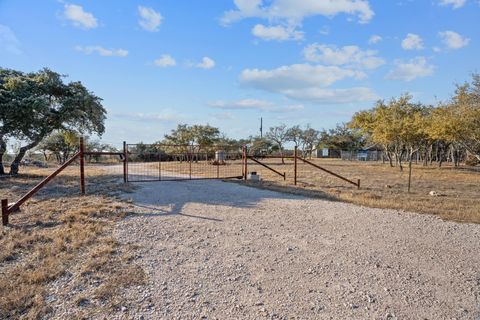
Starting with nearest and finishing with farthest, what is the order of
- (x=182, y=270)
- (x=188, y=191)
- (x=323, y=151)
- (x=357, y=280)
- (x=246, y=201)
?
1. (x=357, y=280)
2. (x=182, y=270)
3. (x=246, y=201)
4. (x=188, y=191)
5. (x=323, y=151)

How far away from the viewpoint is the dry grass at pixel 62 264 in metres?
3.40

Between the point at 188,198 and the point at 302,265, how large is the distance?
5.42m

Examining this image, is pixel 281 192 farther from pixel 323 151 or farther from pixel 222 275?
pixel 323 151

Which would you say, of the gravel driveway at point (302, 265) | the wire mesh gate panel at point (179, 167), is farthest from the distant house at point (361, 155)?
the gravel driveway at point (302, 265)

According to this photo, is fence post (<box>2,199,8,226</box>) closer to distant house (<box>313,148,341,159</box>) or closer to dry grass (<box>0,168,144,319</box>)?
dry grass (<box>0,168,144,319</box>)

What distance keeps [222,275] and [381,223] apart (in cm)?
401

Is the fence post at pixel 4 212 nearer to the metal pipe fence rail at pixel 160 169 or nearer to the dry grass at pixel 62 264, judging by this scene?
the metal pipe fence rail at pixel 160 169

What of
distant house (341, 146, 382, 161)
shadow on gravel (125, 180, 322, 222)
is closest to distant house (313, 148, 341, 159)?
distant house (341, 146, 382, 161)

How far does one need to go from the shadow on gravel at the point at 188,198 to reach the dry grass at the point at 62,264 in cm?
101

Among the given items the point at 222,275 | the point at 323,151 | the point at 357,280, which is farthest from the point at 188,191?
the point at 323,151

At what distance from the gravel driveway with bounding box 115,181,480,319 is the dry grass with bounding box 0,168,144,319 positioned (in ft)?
1.01

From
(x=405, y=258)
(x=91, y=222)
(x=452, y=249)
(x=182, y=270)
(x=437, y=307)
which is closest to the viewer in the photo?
(x=437, y=307)

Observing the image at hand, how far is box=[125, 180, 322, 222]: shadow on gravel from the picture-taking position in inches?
303

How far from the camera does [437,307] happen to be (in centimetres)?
342
